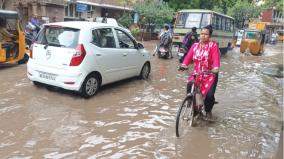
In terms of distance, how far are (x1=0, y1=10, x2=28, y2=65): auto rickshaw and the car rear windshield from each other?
11.8 ft

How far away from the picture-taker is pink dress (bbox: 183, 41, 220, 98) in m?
6.02

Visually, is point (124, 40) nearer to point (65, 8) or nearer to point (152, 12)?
point (152, 12)

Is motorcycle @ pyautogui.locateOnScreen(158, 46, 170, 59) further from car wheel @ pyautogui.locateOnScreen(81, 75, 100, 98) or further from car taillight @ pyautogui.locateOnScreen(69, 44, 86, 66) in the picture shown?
car taillight @ pyautogui.locateOnScreen(69, 44, 86, 66)

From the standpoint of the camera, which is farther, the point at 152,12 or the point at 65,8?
the point at 152,12

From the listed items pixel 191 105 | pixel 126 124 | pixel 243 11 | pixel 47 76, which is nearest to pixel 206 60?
pixel 191 105

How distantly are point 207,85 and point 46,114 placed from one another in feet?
10.3

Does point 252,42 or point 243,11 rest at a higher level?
point 243,11

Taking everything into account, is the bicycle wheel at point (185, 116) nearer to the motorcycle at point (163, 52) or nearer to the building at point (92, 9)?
the motorcycle at point (163, 52)

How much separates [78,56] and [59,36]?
75 cm

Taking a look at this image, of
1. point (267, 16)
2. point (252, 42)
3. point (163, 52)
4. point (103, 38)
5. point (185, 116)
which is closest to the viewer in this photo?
point (185, 116)

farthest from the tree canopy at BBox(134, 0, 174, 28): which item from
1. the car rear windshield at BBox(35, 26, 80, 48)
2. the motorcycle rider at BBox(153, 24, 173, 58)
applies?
the car rear windshield at BBox(35, 26, 80, 48)

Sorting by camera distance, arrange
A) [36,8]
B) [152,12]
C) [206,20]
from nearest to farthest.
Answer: [206,20] < [36,8] < [152,12]

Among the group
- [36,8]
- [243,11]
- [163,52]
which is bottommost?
[163,52]

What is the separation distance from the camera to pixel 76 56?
7.21 meters
